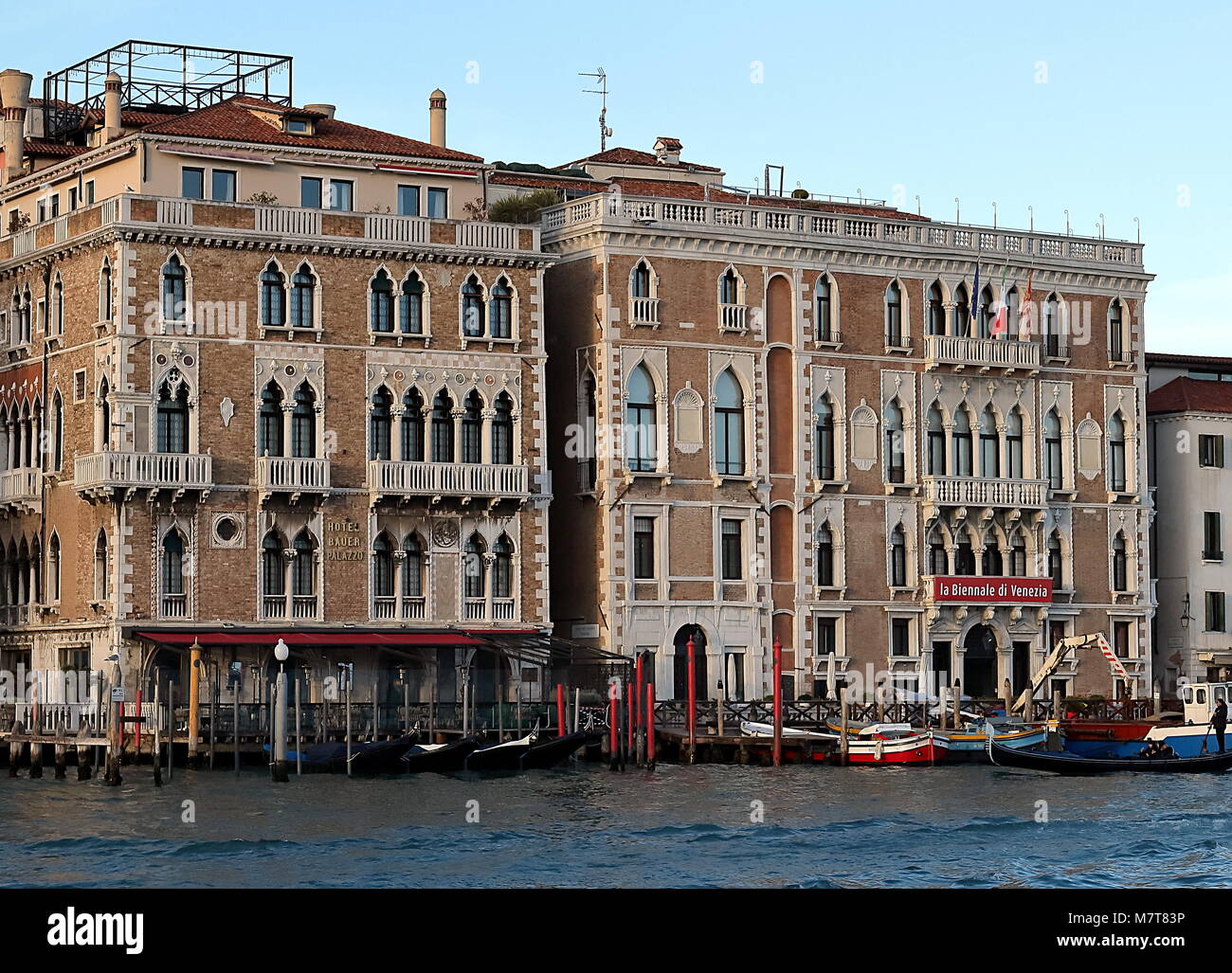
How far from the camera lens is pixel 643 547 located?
50688 mm

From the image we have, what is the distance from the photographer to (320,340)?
1852 inches

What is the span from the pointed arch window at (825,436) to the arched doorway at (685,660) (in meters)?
5.18

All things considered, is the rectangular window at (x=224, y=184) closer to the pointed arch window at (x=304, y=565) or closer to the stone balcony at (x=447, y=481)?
the stone balcony at (x=447, y=481)

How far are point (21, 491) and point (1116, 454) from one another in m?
27.3

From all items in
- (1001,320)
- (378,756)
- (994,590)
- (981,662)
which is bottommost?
(378,756)

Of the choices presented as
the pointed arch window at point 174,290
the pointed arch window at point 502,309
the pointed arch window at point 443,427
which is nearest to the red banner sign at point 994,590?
the pointed arch window at point 502,309

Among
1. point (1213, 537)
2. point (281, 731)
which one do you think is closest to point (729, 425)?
point (1213, 537)

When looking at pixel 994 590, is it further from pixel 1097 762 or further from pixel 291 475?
pixel 291 475

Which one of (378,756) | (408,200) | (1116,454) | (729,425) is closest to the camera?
(378,756)

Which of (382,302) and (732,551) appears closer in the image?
(382,302)

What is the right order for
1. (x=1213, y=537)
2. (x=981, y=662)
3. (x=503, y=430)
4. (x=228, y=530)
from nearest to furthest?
(x=228, y=530) → (x=503, y=430) → (x=981, y=662) → (x=1213, y=537)

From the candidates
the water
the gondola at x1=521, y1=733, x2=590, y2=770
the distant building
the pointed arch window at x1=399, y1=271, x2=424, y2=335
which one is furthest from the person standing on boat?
the pointed arch window at x1=399, y1=271, x2=424, y2=335

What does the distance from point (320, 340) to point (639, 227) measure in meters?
8.05

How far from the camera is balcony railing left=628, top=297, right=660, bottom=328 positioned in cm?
5049
